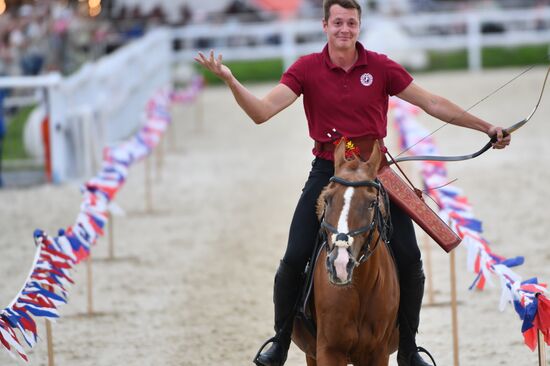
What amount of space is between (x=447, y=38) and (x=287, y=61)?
196 inches

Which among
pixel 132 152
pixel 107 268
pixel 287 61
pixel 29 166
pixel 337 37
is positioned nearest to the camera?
pixel 337 37

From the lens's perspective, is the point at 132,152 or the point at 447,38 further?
the point at 447,38

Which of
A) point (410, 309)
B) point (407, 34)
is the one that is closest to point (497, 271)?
point (410, 309)

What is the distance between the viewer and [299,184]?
17.4 meters

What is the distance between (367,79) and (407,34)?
29.0m

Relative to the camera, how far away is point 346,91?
6.21 meters

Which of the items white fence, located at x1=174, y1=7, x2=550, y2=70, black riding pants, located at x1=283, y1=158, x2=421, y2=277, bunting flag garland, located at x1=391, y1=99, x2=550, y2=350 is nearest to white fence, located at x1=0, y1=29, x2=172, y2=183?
white fence, located at x1=174, y1=7, x2=550, y2=70

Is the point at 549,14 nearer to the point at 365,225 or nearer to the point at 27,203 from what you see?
the point at 27,203

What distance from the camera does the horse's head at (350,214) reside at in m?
5.26

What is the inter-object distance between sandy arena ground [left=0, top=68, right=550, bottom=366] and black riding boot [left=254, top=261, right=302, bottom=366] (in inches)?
69.5

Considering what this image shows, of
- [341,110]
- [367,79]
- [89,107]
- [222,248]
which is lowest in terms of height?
[222,248]

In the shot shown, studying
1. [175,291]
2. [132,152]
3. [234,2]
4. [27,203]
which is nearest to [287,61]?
[234,2]

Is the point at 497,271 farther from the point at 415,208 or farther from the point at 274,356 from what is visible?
the point at 274,356

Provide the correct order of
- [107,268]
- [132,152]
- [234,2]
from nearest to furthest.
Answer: [107,268] → [132,152] → [234,2]
